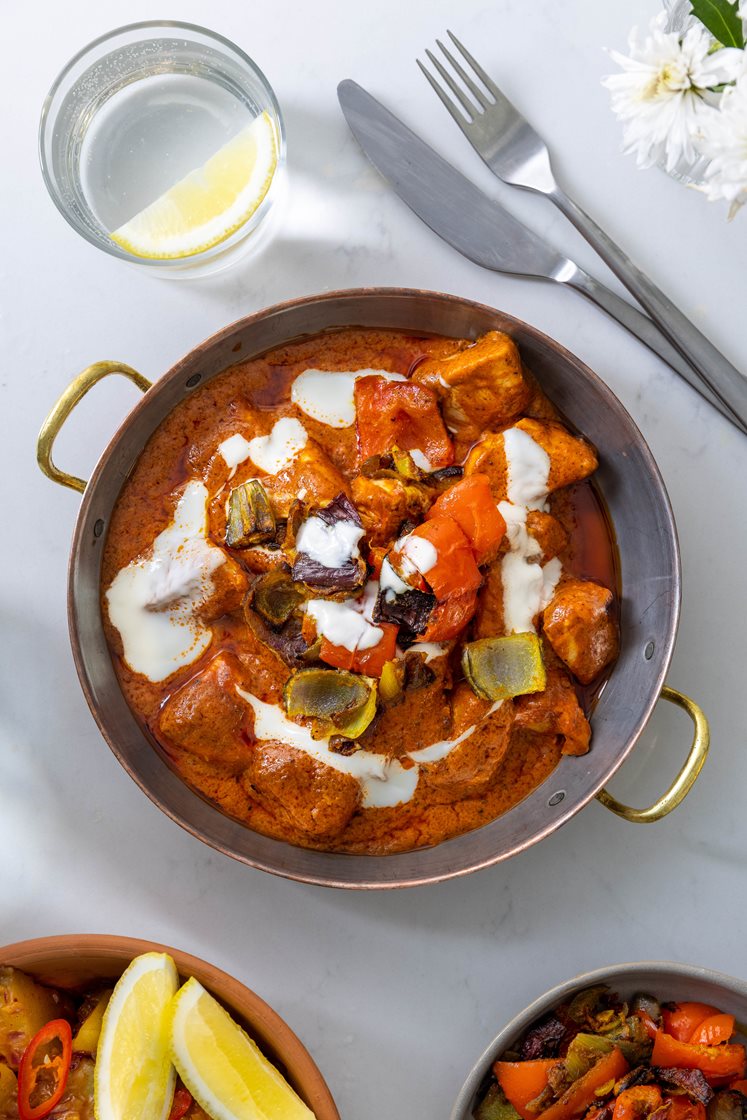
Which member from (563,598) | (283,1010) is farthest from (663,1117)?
(563,598)

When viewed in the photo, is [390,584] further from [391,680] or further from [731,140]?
[731,140]

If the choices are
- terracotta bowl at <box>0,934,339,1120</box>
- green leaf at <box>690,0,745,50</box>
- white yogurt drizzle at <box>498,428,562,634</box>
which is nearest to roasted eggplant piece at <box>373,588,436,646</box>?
white yogurt drizzle at <box>498,428,562,634</box>

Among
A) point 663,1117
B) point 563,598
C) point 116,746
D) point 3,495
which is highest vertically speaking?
point 3,495

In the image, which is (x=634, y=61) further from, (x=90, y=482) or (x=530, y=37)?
(x=90, y=482)

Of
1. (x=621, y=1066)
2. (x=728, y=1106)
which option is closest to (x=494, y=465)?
(x=621, y=1066)

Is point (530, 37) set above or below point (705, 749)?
above

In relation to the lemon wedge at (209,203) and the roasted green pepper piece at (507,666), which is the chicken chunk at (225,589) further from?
the lemon wedge at (209,203)
